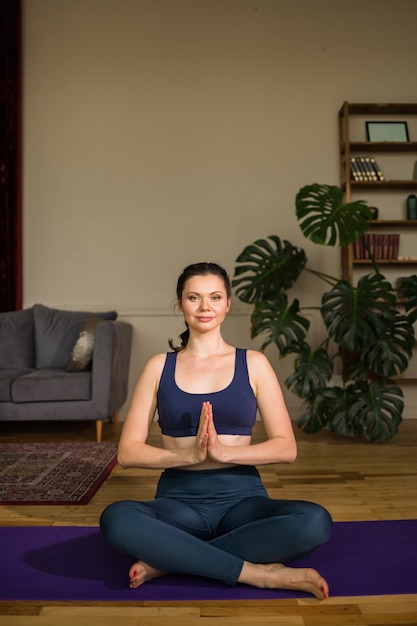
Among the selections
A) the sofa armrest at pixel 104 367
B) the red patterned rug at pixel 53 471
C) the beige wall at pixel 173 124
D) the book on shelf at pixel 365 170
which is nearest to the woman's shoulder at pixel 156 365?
the red patterned rug at pixel 53 471

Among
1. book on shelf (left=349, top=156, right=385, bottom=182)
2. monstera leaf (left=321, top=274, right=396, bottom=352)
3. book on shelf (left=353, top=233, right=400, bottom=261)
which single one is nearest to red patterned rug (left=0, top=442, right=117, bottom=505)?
monstera leaf (left=321, top=274, right=396, bottom=352)

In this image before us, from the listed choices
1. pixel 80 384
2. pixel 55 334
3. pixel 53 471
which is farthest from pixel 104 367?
pixel 53 471

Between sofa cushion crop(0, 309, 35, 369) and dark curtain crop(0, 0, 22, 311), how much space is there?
268 mm

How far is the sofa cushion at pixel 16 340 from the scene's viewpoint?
177 inches

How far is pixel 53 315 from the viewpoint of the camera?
4594 millimetres

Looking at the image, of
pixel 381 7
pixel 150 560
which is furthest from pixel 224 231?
pixel 150 560

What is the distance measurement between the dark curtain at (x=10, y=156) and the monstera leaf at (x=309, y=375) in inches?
93.0

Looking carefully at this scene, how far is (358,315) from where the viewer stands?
3.67m

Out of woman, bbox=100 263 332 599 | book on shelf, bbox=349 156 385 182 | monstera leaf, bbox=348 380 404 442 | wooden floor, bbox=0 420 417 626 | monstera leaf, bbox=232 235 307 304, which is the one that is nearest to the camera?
wooden floor, bbox=0 420 417 626

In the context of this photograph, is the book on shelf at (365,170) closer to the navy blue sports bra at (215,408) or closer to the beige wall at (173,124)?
the beige wall at (173,124)

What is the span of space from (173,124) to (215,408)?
142 inches

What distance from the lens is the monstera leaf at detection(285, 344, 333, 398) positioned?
369 centimetres

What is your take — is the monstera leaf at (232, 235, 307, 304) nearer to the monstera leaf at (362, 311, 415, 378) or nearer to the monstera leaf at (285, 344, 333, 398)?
the monstera leaf at (285, 344, 333, 398)

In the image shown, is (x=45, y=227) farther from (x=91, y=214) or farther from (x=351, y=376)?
(x=351, y=376)
